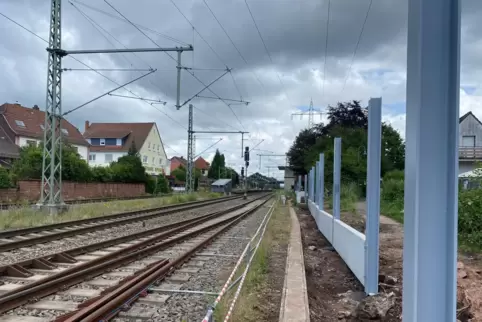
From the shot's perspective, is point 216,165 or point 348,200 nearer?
point 348,200

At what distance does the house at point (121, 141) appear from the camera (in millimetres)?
72938

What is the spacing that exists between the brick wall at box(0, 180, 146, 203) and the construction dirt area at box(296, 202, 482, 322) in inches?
930

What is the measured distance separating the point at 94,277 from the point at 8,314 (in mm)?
2345

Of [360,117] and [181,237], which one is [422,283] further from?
[360,117]

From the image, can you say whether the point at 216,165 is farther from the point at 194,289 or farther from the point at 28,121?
the point at 194,289

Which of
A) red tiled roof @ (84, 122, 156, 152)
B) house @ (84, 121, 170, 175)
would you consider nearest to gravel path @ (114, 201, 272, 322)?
house @ (84, 121, 170, 175)

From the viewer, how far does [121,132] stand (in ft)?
247

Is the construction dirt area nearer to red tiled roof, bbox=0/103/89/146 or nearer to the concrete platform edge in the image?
the concrete platform edge

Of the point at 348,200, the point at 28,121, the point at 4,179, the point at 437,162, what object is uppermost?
the point at 28,121

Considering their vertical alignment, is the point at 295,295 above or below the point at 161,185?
below

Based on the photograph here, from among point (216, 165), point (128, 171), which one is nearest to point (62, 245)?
point (128, 171)

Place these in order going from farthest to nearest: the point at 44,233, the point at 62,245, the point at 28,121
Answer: the point at 28,121 < the point at 44,233 < the point at 62,245

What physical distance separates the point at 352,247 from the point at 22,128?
53420 mm

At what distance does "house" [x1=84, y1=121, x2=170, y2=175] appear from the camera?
2872 inches
